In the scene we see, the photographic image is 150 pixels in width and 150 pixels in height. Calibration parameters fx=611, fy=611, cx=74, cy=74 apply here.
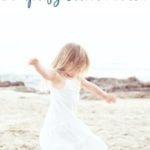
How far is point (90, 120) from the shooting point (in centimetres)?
276

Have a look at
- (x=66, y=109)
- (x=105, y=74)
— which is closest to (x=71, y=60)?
(x=66, y=109)

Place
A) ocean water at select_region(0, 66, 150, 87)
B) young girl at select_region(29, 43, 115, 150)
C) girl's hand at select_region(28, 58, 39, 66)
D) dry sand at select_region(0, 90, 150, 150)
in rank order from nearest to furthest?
1. girl's hand at select_region(28, 58, 39, 66)
2. young girl at select_region(29, 43, 115, 150)
3. dry sand at select_region(0, 90, 150, 150)
4. ocean water at select_region(0, 66, 150, 87)

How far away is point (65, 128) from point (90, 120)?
2.86ft

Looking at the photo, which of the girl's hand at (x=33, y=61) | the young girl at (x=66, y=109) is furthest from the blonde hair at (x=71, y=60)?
the girl's hand at (x=33, y=61)

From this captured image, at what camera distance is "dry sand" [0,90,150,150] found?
8.12 ft

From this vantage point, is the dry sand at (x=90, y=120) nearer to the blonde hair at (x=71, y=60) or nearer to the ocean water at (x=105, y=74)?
the ocean water at (x=105, y=74)

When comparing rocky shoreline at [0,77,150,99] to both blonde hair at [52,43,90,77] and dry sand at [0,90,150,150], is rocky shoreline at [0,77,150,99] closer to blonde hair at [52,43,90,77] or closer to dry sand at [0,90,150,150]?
dry sand at [0,90,150,150]

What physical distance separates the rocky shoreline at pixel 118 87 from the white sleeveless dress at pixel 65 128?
102 centimetres

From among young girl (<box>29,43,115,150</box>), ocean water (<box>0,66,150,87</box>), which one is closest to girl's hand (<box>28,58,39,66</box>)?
young girl (<box>29,43,115,150</box>)

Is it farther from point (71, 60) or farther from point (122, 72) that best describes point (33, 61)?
point (122, 72)

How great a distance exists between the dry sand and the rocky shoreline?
3cm

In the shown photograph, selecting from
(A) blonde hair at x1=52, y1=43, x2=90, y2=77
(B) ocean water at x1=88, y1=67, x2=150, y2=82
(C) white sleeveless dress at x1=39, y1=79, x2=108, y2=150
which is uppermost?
(A) blonde hair at x1=52, y1=43, x2=90, y2=77

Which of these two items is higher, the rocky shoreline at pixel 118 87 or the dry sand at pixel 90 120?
the rocky shoreline at pixel 118 87

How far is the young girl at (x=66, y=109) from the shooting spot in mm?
1876
